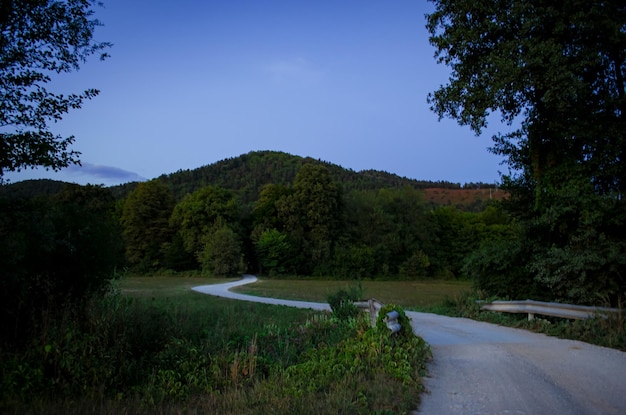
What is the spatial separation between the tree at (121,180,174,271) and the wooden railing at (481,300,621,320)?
55573 millimetres

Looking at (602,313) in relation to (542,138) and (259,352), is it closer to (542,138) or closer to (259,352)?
(542,138)

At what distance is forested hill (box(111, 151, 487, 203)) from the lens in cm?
9488

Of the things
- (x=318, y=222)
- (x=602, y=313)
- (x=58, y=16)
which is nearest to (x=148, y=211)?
(x=318, y=222)

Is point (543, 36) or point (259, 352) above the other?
point (543, 36)

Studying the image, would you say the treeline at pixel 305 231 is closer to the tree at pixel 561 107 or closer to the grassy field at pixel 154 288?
the grassy field at pixel 154 288

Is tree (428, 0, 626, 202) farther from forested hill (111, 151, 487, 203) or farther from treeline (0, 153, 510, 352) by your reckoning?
forested hill (111, 151, 487, 203)

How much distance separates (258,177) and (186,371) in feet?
315

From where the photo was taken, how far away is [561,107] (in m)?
12.2

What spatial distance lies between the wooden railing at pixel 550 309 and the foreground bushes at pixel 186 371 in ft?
15.8

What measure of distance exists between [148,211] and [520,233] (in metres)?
59.2

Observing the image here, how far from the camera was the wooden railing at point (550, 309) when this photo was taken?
9.94 metres

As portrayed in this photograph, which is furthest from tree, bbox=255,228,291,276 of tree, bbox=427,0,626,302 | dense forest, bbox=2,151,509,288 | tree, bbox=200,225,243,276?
tree, bbox=427,0,626,302

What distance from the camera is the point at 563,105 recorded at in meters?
12.2

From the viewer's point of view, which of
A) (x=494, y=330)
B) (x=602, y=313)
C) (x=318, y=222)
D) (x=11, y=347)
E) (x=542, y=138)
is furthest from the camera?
(x=318, y=222)
